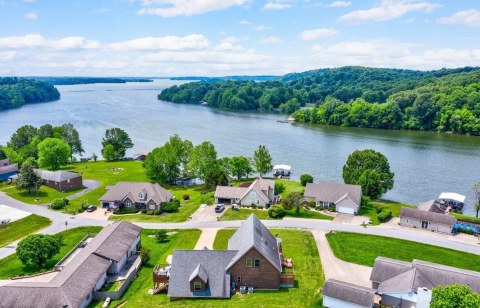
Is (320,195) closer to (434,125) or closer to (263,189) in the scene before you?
(263,189)

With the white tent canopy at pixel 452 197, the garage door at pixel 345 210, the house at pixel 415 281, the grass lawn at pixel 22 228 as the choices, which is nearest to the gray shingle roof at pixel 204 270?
the house at pixel 415 281

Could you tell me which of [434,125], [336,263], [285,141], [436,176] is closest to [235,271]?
[336,263]

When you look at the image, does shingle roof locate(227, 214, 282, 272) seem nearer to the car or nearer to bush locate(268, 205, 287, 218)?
bush locate(268, 205, 287, 218)

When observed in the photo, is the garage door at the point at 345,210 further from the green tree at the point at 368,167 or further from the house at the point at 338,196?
the green tree at the point at 368,167

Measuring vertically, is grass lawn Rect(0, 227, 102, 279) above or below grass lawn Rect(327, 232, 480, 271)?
below

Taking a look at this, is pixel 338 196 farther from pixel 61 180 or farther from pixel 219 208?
pixel 61 180

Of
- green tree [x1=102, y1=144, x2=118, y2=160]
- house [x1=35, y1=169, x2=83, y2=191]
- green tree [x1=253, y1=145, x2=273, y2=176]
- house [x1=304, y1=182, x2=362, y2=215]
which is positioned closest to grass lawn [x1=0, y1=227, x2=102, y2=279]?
house [x1=35, y1=169, x2=83, y2=191]

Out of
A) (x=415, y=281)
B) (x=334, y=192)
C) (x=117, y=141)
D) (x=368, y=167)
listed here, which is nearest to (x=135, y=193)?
(x=334, y=192)
